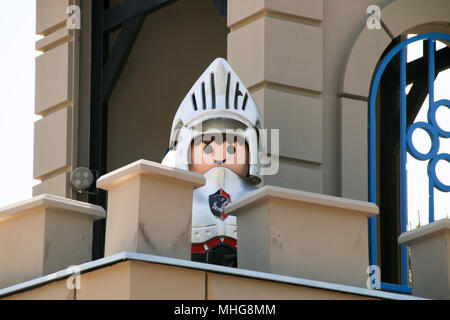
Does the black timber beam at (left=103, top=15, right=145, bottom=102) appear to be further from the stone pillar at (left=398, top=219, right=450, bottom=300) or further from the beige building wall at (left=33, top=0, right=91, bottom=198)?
the stone pillar at (left=398, top=219, right=450, bottom=300)

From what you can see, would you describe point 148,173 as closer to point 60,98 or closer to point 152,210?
point 152,210

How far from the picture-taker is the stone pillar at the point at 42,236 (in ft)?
19.7

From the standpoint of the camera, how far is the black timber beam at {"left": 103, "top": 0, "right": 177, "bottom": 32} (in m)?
10.9

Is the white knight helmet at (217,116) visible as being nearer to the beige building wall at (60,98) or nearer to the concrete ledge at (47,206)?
the concrete ledge at (47,206)

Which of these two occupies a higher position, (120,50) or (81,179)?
(120,50)

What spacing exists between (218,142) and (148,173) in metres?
1.54

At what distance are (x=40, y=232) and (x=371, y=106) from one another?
13.7 feet

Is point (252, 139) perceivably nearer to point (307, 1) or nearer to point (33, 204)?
point (33, 204)

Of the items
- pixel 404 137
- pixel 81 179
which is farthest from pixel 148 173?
pixel 81 179

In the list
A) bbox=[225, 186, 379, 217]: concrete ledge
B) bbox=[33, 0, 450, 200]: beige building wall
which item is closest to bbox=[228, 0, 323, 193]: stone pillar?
bbox=[33, 0, 450, 200]: beige building wall

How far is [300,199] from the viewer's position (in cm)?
581

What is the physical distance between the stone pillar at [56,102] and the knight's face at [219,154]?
146 inches

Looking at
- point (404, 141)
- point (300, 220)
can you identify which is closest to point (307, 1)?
point (404, 141)
